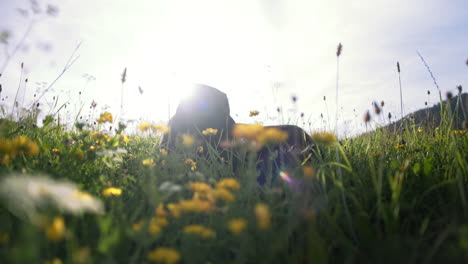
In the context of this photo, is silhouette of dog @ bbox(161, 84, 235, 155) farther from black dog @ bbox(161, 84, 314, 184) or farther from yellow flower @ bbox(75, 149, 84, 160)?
yellow flower @ bbox(75, 149, 84, 160)

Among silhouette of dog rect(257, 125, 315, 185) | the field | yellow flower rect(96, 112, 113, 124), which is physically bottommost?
the field

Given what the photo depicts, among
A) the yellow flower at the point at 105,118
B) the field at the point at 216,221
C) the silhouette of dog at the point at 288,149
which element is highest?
the yellow flower at the point at 105,118

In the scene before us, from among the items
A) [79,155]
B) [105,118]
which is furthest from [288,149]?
[79,155]

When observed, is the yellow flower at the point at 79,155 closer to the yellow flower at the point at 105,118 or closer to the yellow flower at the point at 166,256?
the yellow flower at the point at 105,118

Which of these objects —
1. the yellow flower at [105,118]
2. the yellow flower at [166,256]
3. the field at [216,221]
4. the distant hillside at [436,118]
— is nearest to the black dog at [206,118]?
the distant hillside at [436,118]

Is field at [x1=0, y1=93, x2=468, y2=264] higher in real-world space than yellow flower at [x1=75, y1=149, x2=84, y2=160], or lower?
lower

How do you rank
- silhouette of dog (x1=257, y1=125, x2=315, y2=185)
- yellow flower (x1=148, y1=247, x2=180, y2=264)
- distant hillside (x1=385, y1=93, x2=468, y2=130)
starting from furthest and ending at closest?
silhouette of dog (x1=257, y1=125, x2=315, y2=185)
distant hillside (x1=385, y1=93, x2=468, y2=130)
yellow flower (x1=148, y1=247, x2=180, y2=264)

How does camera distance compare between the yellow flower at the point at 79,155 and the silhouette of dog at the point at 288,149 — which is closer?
the yellow flower at the point at 79,155

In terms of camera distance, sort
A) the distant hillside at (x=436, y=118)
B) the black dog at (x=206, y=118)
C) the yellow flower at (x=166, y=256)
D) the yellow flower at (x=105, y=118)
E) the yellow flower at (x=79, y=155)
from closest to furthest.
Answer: the yellow flower at (x=166, y=256) < the yellow flower at (x=79, y=155) < the yellow flower at (x=105, y=118) < the distant hillside at (x=436, y=118) < the black dog at (x=206, y=118)

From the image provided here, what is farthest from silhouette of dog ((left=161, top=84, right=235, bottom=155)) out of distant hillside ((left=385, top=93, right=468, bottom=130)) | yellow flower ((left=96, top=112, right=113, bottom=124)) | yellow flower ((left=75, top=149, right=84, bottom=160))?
distant hillside ((left=385, top=93, right=468, bottom=130))

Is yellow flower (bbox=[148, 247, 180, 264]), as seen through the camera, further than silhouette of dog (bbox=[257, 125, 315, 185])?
No

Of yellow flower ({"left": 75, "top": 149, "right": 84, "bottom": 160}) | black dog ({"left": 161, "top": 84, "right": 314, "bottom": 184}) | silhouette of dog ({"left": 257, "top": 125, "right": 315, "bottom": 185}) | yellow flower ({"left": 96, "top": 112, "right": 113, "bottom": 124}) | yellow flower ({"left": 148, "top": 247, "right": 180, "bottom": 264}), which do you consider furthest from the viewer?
black dog ({"left": 161, "top": 84, "right": 314, "bottom": 184})

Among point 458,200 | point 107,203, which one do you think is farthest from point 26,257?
point 458,200

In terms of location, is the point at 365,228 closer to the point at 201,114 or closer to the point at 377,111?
the point at 377,111
